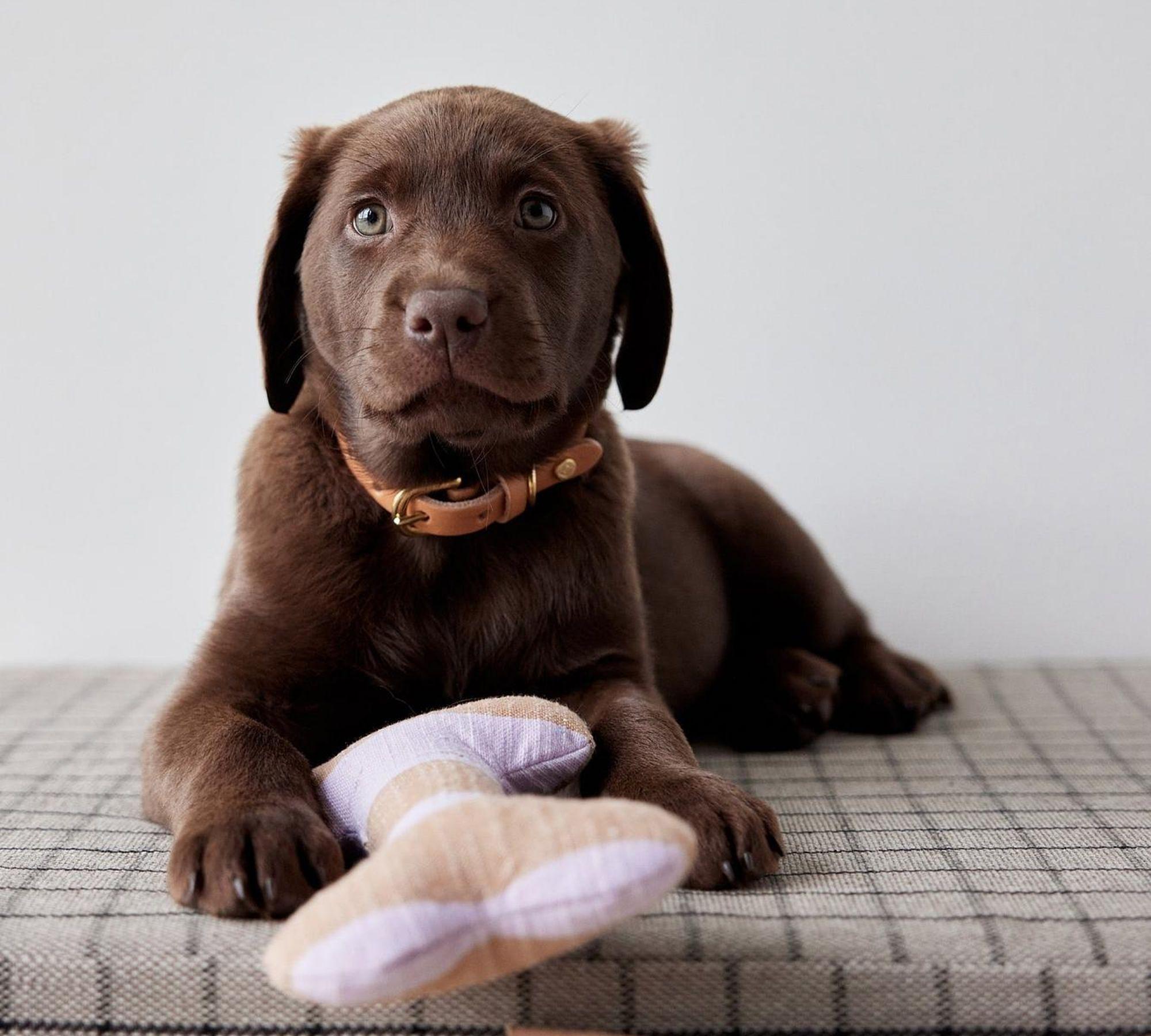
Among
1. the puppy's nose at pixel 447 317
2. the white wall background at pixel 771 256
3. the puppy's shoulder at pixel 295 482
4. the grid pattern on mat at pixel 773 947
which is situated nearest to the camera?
the grid pattern on mat at pixel 773 947

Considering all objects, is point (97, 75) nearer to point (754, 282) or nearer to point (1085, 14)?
point (754, 282)

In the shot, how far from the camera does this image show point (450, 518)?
87.4 inches

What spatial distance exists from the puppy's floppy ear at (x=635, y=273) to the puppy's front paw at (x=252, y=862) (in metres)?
1.09

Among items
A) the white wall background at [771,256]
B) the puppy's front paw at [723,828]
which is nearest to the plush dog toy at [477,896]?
the puppy's front paw at [723,828]

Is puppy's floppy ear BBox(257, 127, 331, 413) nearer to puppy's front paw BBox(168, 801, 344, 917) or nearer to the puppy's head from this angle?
the puppy's head

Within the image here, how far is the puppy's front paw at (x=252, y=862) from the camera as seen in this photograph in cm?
160

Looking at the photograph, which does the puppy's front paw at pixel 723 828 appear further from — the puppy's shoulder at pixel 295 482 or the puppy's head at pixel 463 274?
the puppy's shoulder at pixel 295 482

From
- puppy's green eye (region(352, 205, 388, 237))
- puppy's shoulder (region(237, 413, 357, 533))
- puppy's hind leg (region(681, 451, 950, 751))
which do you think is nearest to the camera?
puppy's green eye (region(352, 205, 388, 237))

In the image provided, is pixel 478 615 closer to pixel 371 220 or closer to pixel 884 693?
pixel 371 220

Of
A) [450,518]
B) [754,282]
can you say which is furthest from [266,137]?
[450,518]

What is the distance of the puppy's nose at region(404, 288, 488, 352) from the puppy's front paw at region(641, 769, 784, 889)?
26.2 inches

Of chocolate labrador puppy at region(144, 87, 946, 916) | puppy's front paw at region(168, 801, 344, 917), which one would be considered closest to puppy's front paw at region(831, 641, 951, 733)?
chocolate labrador puppy at region(144, 87, 946, 916)

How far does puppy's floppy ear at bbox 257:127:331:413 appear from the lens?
2336mm

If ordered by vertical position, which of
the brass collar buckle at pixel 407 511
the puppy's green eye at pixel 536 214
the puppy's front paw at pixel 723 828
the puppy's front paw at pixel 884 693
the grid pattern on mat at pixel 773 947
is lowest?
the puppy's front paw at pixel 884 693
